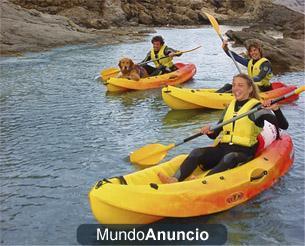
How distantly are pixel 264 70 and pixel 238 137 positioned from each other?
166 inches

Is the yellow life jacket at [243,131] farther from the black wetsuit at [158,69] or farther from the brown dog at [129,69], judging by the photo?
the black wetsuit at [158,69]

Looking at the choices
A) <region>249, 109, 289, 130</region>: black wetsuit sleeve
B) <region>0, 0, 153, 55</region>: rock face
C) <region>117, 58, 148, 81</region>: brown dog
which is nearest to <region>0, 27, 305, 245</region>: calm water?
<region>117, 58, 148, 81</region>: brown dog

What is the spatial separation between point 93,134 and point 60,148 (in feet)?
2.81

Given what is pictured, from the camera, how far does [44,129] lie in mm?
7859

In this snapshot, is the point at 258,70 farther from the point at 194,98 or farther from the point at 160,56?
the point at 160,56

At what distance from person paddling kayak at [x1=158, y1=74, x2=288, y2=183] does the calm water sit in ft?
1.66

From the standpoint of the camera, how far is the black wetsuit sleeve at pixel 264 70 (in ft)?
29.1

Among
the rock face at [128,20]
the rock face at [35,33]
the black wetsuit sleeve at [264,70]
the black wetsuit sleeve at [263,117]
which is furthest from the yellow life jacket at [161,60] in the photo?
the rock face at [35,33]

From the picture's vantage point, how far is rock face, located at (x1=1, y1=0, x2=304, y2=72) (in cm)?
1921

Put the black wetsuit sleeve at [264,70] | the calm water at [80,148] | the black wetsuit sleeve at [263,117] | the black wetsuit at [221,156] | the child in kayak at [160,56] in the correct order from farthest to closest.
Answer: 1. the child in kayak at [160,56]
2. the black wetsuit sleeve at [264,70]
3. the black wetsuit sleeve at [263,117]
4. the black wetsuit at [221,156]
5. the calm water at [80,148]

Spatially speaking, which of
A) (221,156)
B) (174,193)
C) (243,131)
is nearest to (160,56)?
(243,131)

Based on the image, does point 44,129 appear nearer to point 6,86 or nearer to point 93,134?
point 93,134

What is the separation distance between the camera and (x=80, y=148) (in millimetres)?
6836

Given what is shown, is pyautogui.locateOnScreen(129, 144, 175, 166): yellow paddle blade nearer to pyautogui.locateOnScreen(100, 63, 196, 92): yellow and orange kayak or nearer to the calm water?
the calm water
